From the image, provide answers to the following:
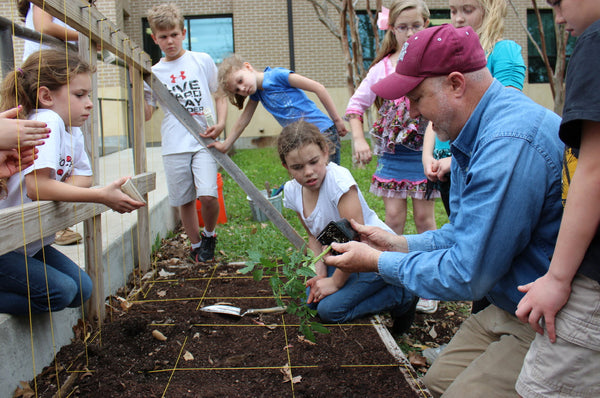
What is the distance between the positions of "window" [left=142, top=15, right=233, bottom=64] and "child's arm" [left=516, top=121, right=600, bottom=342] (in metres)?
15.6

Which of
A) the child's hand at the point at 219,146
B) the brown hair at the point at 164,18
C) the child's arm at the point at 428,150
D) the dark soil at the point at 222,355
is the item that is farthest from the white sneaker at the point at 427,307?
the brown hair at the point at 164,18

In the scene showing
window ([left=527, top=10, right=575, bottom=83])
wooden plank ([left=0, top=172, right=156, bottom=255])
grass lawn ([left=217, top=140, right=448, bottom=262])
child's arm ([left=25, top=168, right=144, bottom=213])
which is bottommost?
grass lawn ([left=217, top=140, right=448, bottom=262])

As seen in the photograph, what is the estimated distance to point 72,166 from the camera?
267 centimetres

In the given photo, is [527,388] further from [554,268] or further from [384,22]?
[384,22]

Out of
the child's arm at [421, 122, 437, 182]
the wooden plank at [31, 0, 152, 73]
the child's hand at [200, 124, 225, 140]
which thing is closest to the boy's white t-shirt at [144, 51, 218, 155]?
the child's hand at [200, 124, 225, 140]

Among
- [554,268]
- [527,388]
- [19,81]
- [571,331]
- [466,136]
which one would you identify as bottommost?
[527,388]

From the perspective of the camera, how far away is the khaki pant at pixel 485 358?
179 cm

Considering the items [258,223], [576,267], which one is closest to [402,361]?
[576,267]

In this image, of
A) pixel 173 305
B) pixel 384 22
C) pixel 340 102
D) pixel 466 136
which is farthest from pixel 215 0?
pixel 466 136

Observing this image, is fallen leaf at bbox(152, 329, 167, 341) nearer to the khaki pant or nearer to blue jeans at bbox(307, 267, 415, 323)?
blue jeans at bbox(307, 267, 415, 323)

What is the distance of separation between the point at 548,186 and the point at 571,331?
449 mm

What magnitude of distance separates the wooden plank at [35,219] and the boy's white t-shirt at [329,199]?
1.26 metres

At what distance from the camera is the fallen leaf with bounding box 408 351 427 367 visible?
9.16ft

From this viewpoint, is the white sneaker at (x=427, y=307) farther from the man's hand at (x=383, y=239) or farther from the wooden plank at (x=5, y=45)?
the wooden plank at (x=5, y=45)
